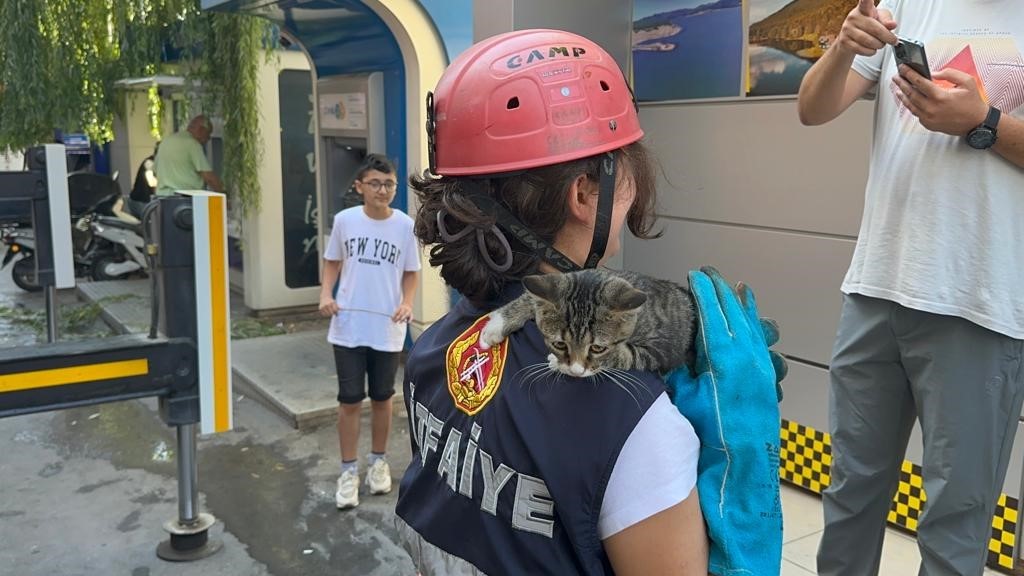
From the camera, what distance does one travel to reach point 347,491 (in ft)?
15.7

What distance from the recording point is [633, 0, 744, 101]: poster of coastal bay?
473cm

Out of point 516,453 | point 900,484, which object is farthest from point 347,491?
point 516,453

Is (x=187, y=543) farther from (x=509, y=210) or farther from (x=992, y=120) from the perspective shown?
(x=992, y=120)

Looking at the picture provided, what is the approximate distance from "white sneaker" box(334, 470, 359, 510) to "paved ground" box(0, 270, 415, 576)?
0.06 metres

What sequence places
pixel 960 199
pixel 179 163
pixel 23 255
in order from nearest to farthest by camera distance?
pixel 960 199 < pixel 179 163 < pixel 23 255

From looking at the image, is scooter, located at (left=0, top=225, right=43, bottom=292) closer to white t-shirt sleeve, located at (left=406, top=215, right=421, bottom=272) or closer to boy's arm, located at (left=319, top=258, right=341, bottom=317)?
boy's arm, located at (left=319, top=258, right=341, bottom=317)

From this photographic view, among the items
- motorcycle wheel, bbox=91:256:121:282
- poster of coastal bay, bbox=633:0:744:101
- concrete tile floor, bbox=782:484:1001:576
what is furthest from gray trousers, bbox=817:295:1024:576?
motorcycle wheel, bbox=91:256:121:282

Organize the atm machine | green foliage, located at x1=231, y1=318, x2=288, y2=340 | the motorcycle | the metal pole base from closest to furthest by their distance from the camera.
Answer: the metal pole base, the atm machine, green foliage, located at x1=231, y1=318, x2=288, y2=340, the motorcycle

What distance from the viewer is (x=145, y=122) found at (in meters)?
14.4

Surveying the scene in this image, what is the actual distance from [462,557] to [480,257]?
502 mm

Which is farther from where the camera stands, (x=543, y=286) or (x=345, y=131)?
(x=345, y=131)

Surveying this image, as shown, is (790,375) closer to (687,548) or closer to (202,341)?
(202,341)

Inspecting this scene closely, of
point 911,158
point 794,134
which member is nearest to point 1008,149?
point 911,158

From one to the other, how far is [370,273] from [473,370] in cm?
342
